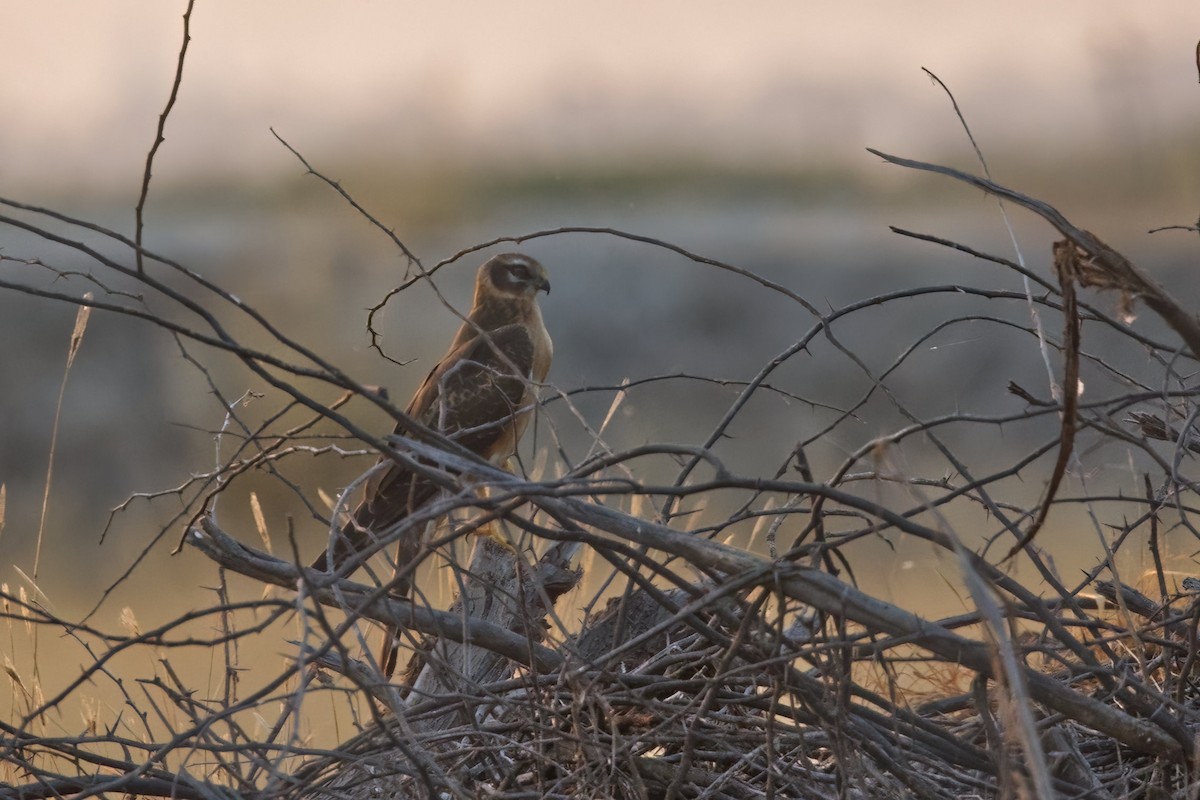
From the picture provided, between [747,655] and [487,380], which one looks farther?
[487,380]

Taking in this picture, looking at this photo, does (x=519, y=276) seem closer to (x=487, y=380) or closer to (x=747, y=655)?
(x=487, y=380)

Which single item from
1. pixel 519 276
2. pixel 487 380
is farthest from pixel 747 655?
pixel 519 276

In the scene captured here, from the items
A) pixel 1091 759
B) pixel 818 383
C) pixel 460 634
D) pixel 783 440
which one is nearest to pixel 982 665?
pixel 1091 759

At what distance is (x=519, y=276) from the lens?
5.04 meters

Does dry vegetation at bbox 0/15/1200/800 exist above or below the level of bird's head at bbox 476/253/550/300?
below

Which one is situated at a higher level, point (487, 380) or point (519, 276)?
point (519, 276)

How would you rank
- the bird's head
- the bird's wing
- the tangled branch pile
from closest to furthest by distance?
the tangled branch pile, the bird's wing, the bird's head

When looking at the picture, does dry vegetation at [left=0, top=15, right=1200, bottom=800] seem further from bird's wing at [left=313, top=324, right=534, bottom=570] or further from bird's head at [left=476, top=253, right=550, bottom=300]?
bird's head at [left=476, top=253, right=550, bottom=300]

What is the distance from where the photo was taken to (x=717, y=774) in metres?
2.24

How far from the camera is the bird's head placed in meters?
5.03

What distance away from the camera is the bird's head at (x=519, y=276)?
16.5 feet

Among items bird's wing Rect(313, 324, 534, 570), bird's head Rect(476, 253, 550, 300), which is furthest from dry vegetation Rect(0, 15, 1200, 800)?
bird's head Rect(476, 253, 550, 300)

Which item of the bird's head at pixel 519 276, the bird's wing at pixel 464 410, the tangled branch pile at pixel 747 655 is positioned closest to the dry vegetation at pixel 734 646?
the tangled branch pile at pixel 747 655

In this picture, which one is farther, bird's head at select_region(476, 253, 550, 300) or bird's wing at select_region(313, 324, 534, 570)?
bird's head at select_region(476, 253, 550, 300)
